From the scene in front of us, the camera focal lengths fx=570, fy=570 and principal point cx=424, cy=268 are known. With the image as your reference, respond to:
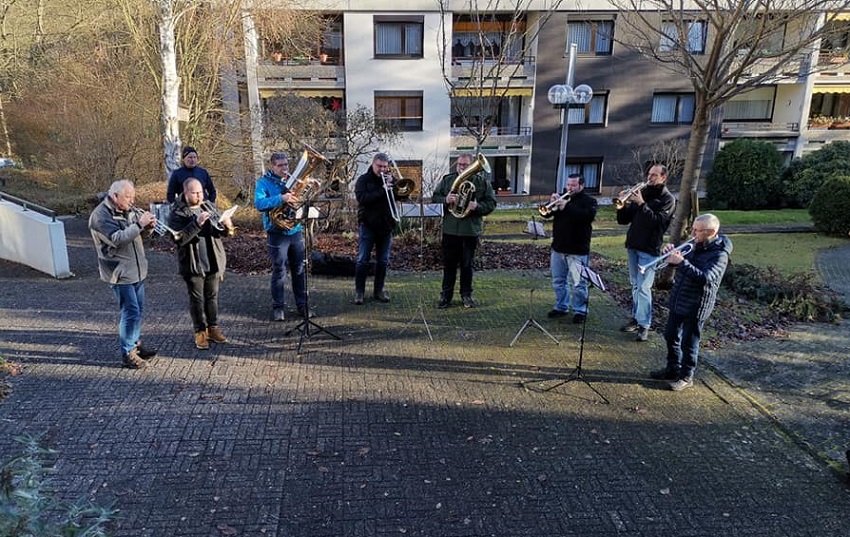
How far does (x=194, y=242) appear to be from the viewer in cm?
609

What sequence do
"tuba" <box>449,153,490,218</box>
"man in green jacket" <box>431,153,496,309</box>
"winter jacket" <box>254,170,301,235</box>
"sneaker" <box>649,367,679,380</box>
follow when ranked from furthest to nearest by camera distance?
"man in green jacket" <box>431,153,496,309</box>
"tuba" <box>449,153,490,218</box>
"winter jacket" <box>254,170,301,235</box>
"sneaker" <box>649,367,679,380</box>

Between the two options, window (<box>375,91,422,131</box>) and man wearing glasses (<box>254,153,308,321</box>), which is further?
window (<box>375,91,422,131</box>)

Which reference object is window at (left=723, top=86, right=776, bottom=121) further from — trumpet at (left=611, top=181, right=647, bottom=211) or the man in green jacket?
the man in green jacket

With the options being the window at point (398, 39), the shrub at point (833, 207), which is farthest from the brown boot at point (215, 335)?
the window at point (398, 39)

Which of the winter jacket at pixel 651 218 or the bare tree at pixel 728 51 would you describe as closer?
the winter jacket at pixel 651 218

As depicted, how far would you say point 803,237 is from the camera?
48.7ft

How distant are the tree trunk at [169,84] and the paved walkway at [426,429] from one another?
558 centimetres

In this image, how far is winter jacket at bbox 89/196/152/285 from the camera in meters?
5.52

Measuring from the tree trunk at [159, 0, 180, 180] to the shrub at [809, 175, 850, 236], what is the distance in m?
15.7

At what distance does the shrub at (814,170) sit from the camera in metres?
20.3

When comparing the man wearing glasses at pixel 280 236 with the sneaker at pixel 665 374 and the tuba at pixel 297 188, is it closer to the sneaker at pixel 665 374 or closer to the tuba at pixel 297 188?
the tuba at pixel 297 188

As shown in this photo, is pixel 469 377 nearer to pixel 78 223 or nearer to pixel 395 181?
pixel 395 181

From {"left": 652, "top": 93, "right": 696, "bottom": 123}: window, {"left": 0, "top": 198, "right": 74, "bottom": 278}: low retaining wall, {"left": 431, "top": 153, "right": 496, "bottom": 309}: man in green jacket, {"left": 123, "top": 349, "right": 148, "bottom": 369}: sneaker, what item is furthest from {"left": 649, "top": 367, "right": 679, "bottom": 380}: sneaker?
{"left": 652, "top": 93, "right": 696, "bottom": 123}: window

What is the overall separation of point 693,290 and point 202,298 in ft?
16.8
